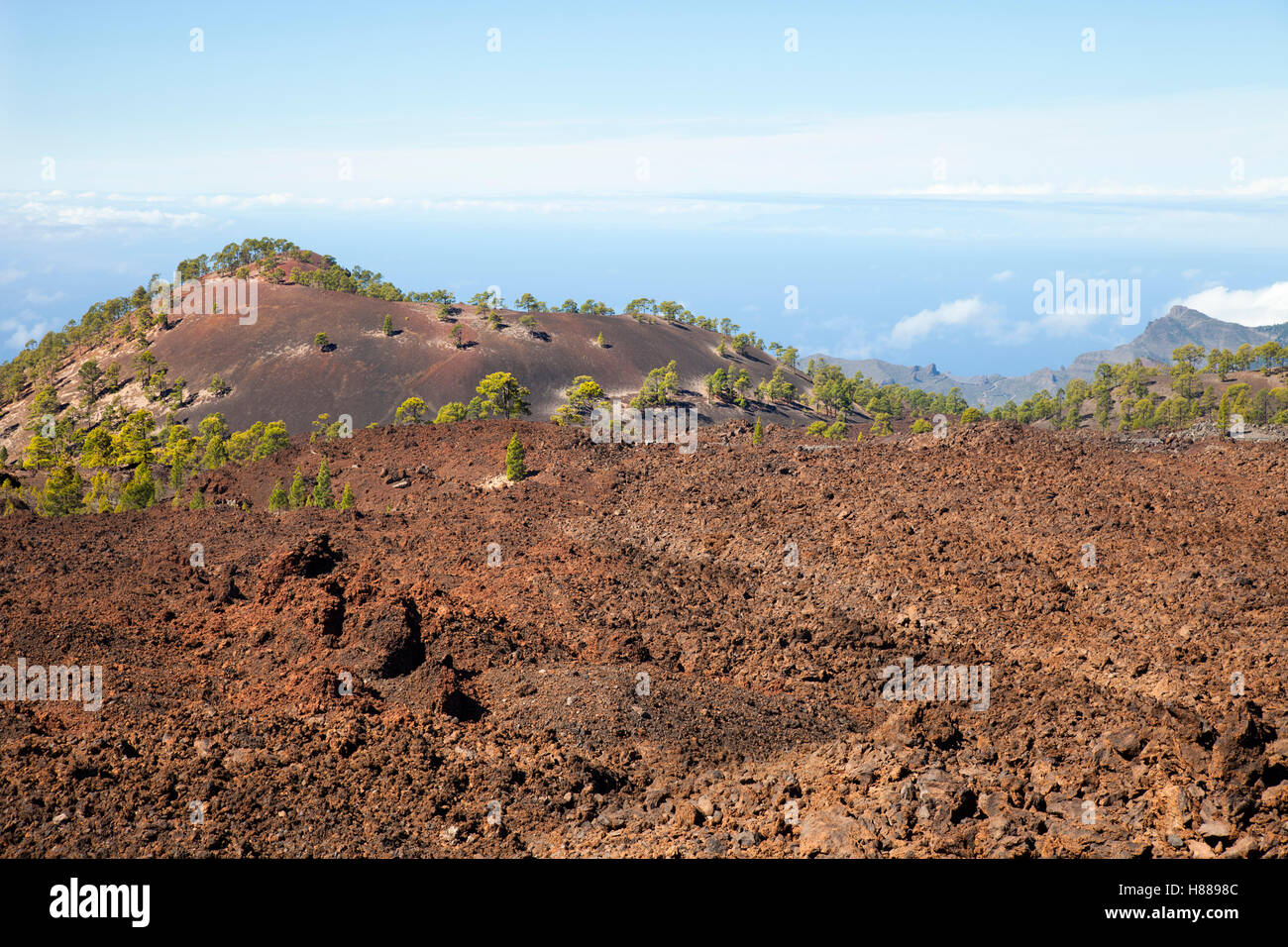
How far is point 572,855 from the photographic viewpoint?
41.1 ft

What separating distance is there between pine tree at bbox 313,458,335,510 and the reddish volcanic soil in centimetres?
492

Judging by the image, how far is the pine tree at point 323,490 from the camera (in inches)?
1539

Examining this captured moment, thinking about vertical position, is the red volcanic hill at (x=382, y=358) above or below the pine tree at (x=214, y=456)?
above

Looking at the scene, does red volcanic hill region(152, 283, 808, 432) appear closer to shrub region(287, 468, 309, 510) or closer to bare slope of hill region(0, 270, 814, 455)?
bare slope of hill region(0, 270, 814, 455)

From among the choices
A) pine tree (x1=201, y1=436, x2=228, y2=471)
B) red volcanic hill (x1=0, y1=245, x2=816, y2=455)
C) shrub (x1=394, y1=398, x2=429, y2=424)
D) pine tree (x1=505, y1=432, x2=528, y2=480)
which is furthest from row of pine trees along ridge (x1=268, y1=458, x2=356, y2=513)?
red volcanic hill (x1=0, y1=245, x2=816, y2=455)

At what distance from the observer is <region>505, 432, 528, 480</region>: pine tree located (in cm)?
3966

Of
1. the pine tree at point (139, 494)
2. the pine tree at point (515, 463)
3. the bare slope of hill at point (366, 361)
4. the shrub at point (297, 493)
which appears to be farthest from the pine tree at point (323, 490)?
the bare slope of hill at point (366, 361)

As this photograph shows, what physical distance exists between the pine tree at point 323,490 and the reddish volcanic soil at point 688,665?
4.92 m

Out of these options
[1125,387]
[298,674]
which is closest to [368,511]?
[298,674]

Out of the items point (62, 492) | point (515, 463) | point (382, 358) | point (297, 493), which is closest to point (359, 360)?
point (382, 358)

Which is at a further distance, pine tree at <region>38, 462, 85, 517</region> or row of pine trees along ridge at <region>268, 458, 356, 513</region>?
pine tree at <region>38, 462, 85, 517</region>

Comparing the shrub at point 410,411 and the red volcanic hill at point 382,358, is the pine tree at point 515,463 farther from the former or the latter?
the red volcanic hill at point 382,358

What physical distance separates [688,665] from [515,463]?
68.8ft

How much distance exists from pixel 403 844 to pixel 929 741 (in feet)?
28.5
